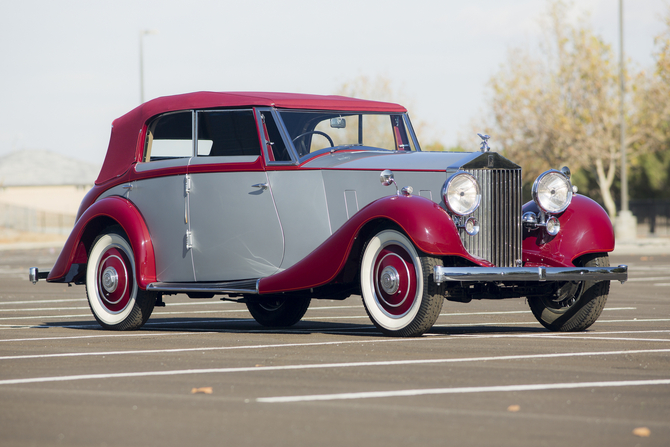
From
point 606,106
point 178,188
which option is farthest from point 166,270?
point 606,106

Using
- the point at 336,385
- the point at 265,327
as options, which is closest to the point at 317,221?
the point at 265,327

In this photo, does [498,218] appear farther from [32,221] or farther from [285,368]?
[32,221]

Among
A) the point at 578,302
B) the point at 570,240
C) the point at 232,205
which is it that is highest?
the point at 232,205

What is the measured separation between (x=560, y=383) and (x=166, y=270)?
4.67 meters

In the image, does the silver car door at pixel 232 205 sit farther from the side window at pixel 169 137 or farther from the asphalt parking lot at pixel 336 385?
the asphalt parking lot at pixel 336 385

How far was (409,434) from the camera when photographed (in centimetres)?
423

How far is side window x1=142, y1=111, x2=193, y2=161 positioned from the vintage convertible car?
14 mm

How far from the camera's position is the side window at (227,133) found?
8.91 m

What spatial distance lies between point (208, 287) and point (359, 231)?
165 centimetres

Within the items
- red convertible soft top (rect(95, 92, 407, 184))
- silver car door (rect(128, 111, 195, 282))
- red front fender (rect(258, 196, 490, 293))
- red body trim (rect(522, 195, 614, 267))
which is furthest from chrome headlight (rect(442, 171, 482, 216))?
silver car door (rect(128, 111, 195, 282))

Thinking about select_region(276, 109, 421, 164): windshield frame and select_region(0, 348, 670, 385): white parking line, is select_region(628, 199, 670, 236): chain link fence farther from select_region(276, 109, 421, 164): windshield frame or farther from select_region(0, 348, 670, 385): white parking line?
select_region(0, 348, 670, 385): white parking line

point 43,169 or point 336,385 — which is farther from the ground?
point 43,169

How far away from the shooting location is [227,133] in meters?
9.06

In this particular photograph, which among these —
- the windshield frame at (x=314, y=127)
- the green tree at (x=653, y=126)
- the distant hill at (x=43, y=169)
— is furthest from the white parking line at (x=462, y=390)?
the distant hill at (x=43, y=169)
